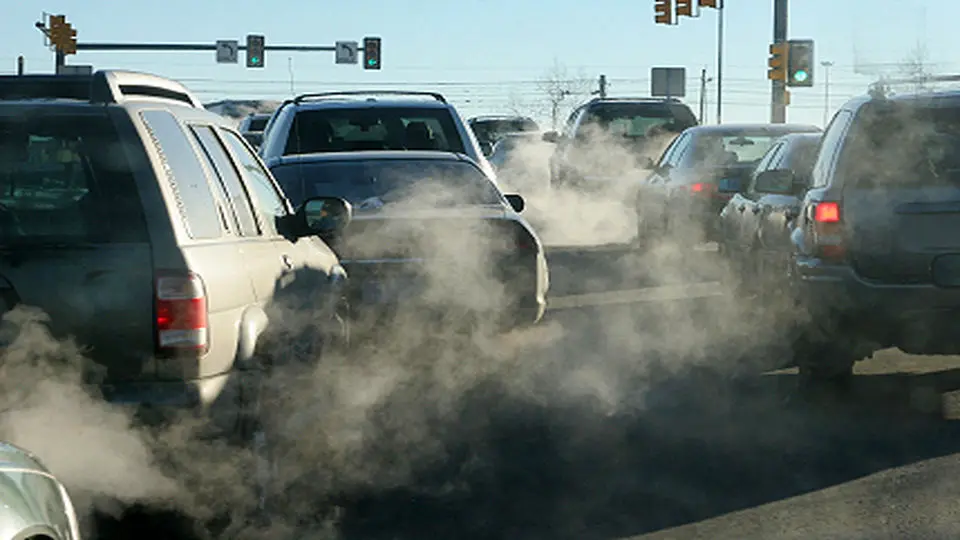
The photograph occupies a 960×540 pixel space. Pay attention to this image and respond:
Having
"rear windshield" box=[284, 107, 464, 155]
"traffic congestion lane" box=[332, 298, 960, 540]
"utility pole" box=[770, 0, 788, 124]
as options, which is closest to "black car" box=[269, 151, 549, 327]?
"traffic congestion lane" box=[332, 298, 960, 540]

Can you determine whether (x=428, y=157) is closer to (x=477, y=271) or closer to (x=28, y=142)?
(x=477, y=271)

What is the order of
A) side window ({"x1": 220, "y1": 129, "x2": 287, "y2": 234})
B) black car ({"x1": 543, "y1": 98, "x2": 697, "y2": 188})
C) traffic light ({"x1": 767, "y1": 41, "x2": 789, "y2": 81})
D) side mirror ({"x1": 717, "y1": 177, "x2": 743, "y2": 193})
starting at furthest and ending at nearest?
traffic light ({"x1": 767, "y1": 41, "x2": 789, "y2": 81}), black car ({"x1": 543, "y1": 98, "x2": 697, "y2": 188}), side mirror ({"x1": 717, "y1": 177, "x2": 743, "y2": 193}), side window ({"x1": 220, "y1": 129, "x2": 287, "y2": 234})

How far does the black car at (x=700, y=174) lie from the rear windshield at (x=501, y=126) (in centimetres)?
2140

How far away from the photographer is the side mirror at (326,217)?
714cm

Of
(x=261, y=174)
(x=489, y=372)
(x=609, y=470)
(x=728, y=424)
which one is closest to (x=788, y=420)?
(x=728, y=424)

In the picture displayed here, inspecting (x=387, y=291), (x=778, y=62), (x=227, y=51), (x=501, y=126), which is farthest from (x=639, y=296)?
(x=227, y=51)

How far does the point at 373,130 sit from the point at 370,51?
39.3 metres

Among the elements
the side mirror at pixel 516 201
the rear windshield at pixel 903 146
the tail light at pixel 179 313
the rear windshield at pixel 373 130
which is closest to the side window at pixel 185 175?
the tail light at pixel 179 313

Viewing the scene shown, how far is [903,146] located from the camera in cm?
877

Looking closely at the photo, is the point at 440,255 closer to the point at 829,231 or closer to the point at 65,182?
the point at 829,231

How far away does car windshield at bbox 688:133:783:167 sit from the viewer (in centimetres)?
1777

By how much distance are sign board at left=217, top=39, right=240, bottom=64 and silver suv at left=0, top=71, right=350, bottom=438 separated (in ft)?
145

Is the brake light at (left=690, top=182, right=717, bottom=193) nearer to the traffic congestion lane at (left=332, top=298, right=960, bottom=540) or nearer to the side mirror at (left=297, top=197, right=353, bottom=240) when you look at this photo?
the traffic congestion lane at (left=332, top=298, right=960, bottom=540)

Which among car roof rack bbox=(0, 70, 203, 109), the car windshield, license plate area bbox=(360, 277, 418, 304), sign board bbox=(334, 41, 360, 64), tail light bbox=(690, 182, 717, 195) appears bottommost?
license plate area bbox=(360, 277, 418, 304)
